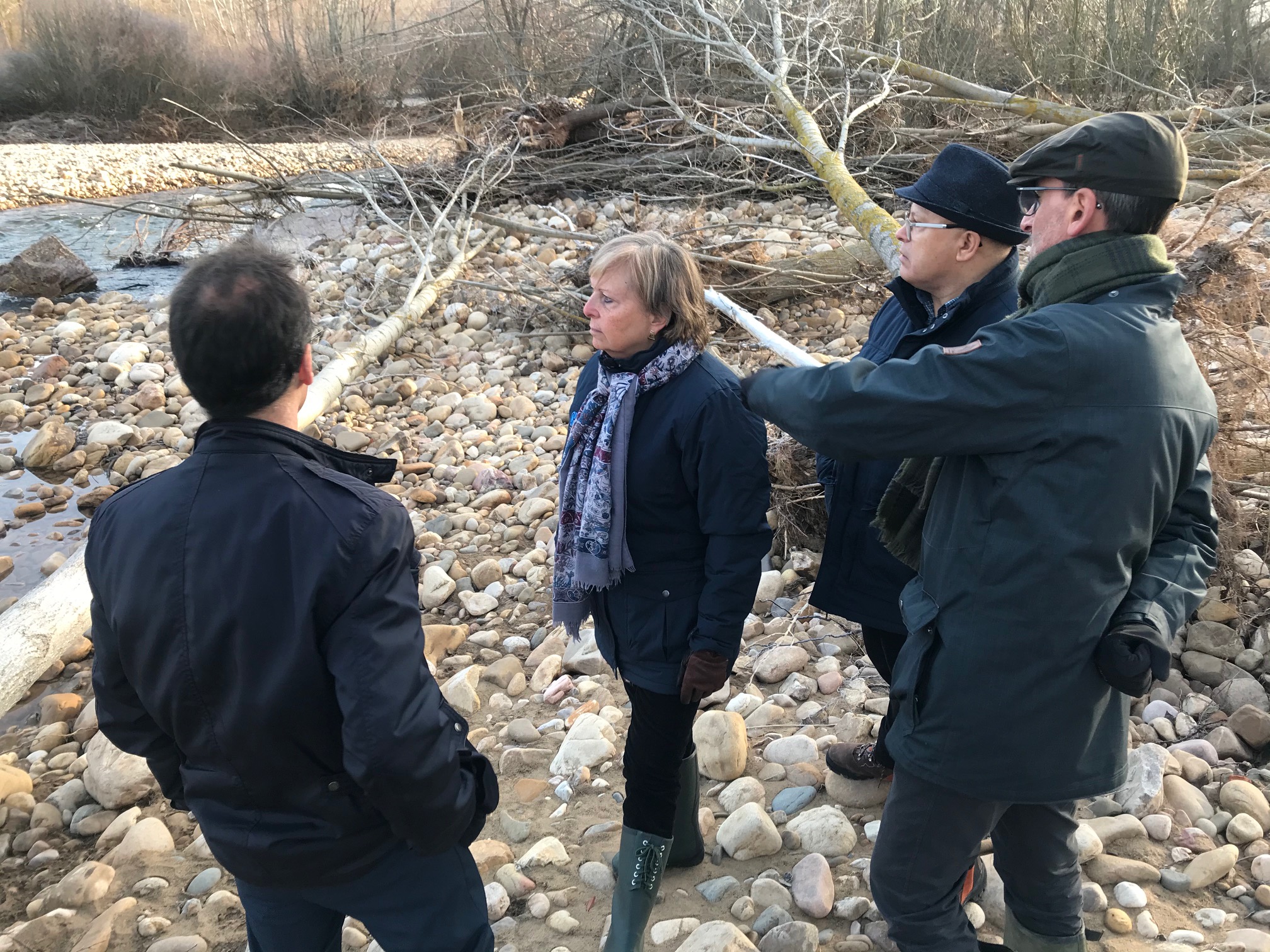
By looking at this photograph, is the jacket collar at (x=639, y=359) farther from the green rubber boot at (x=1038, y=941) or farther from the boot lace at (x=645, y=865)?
the green rubber boot at (x=1038, y=941)

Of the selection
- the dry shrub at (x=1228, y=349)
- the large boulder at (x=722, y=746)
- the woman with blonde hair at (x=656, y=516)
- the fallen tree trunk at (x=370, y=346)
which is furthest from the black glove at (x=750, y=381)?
the fallen tree trunk at (x=370, y=346)

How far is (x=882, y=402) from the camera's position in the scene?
69.1 inches

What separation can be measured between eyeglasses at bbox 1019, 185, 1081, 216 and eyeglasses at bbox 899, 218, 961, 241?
1.44ft

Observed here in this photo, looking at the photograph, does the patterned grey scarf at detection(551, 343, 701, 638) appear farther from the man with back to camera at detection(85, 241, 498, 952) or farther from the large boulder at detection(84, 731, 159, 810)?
the large boulder at detection(84, 731, 159, 810)

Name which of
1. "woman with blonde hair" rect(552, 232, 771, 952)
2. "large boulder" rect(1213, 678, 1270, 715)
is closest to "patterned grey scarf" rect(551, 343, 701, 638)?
"woman with blonde hair" rect(552, 232, 771, 952)

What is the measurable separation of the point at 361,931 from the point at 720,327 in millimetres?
4822

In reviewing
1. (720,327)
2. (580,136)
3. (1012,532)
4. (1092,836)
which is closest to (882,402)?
(1012,532)

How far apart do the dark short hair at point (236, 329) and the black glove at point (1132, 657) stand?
1.57 metres

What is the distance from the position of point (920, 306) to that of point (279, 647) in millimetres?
1751

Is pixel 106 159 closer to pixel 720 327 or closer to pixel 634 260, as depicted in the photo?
pixel 720 327

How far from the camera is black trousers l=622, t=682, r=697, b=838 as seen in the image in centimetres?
250

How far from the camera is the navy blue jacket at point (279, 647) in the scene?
1637mm

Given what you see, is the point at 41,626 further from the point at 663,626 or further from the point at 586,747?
the point at 663,626

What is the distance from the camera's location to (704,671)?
2.35m
